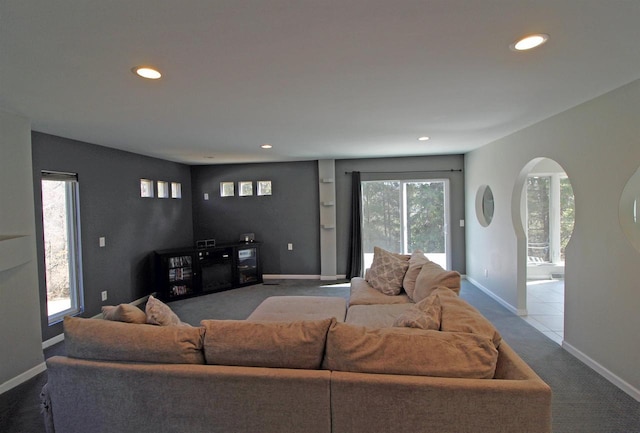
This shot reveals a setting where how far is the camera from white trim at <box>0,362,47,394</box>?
2.78 meters

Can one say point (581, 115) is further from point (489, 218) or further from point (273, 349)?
point (273, 349)

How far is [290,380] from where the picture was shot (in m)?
1.68

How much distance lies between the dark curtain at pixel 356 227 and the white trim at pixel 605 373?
3.57 metres

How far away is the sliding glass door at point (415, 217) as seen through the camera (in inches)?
250

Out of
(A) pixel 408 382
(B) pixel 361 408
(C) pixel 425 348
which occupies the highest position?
→ (C) pixel 425 348

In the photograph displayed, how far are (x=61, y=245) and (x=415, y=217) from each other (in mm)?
5565

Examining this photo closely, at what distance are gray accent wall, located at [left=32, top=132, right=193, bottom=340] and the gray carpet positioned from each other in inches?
35.7

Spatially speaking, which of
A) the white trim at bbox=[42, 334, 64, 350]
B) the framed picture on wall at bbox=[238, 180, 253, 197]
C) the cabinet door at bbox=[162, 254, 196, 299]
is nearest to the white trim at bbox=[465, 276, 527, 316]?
the framed picture on wall at bbox=[238, 180, 253, 197]

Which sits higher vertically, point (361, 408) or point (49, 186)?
point (49, 186)

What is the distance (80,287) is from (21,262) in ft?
5.06

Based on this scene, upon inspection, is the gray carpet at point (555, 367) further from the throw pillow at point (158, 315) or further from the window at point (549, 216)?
the throw pillow at point (158, 315)

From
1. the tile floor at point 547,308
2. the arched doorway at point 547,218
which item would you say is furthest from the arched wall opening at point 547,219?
the tile floor at point 547,308

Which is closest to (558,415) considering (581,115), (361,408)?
(361,408)

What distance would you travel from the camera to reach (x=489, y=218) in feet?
18.0
